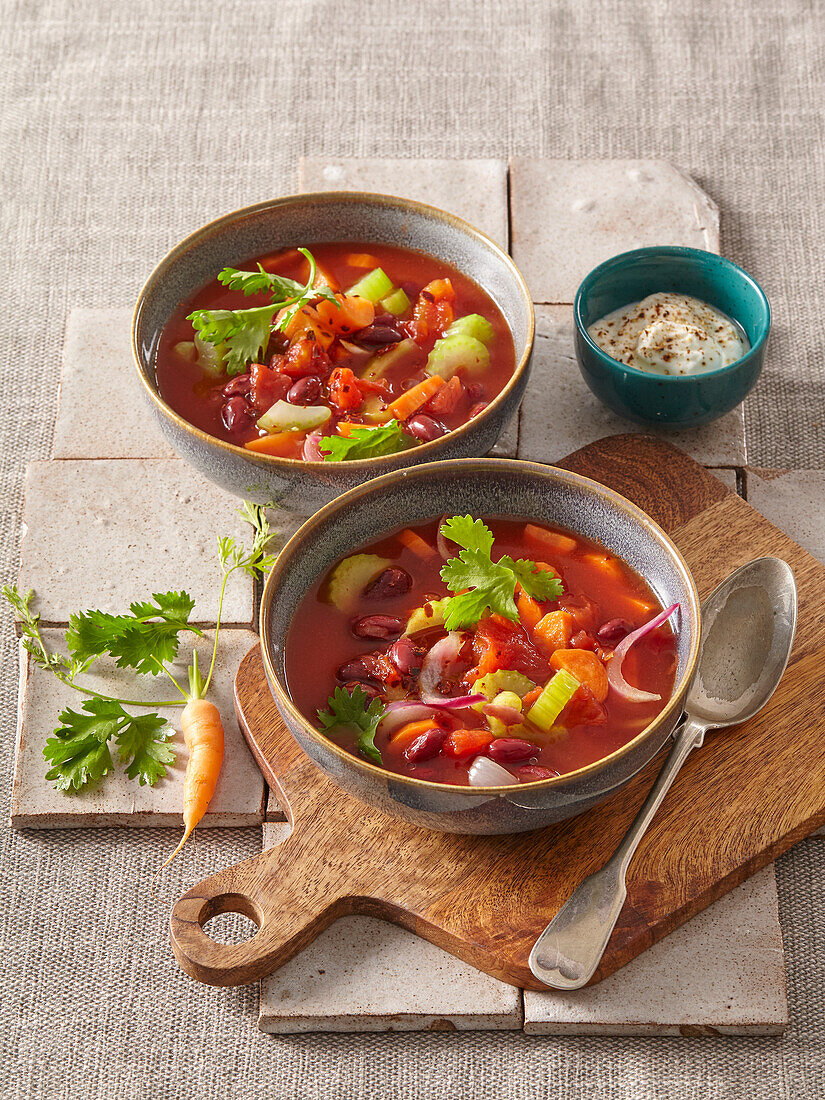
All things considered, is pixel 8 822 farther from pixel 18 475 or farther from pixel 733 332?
pixel 733 332

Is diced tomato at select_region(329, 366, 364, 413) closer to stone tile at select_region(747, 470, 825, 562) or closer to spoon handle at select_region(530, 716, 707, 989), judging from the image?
stone tile at select_region(747, 470, 825, 562)

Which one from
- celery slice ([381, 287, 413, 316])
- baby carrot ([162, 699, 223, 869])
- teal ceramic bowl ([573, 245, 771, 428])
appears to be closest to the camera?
baby carrot ([162, 699, 223, 869])

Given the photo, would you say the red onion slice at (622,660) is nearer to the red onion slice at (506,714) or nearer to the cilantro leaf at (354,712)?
the red onion slice at (506,714)

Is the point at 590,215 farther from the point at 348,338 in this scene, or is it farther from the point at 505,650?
the point at 505,650

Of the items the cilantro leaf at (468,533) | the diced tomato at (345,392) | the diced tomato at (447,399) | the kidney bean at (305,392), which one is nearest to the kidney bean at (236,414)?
the kidney bean at (305,392)

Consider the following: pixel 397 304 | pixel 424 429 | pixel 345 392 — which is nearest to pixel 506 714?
pixel 424 429

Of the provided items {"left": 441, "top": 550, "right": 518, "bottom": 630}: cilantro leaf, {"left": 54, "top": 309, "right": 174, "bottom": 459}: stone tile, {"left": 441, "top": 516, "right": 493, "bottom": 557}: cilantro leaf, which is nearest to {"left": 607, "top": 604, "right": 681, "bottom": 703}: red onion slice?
{"left": 441, "top": 550, "right": 518, "bottom": 630}: cilantro leaf
